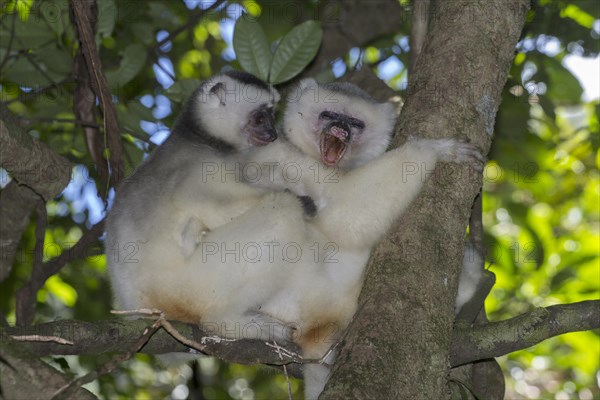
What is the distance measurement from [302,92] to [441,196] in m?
1.84

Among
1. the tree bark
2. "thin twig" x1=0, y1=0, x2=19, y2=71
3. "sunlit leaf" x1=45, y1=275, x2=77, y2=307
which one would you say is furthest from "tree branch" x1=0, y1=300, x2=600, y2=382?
"sunlit leaf" x1=45, y1=275, x2=77, y2=307

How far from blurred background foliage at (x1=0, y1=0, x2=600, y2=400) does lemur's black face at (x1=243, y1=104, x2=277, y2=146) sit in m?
0.76

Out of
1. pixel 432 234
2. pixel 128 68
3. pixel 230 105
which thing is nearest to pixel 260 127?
pixel 230 105

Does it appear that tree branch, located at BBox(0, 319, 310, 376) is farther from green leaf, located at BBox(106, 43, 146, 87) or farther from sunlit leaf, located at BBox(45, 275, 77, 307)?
sunlit leaf, located at BBox(45, 275, 77, 307)

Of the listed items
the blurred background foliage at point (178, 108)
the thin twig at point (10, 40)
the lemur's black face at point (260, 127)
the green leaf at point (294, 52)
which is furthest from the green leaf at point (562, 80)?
the thin twig at point (10, 40)

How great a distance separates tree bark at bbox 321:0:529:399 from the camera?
2.62 m

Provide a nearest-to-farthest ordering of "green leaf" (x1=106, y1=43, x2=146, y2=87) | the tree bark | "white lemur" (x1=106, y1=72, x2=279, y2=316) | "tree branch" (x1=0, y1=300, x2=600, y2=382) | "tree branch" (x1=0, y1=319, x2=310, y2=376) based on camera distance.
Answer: the tree bark → "tree branch" (x1=0, y1=319, x2=310, y2=376) → "tree branch" (x1=0, y1=300, x2=600, y2=382) → "white lemur" (x1=106, y1=72, x2=279, y2=316) → "green leaf" (x1=106, y1=43, x2=146, y2=87)

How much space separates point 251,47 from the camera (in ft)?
15.8

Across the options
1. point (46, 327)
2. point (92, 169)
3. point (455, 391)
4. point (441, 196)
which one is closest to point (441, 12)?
point (441, 196)

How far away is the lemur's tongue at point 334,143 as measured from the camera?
14.3 ft

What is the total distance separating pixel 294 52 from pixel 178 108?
6.07 ft

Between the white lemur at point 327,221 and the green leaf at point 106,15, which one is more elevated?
the green leaf at point 106,15

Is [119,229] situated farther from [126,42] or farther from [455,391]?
[126,42]

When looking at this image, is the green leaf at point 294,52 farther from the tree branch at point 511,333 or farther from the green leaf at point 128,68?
the tree branch at point 511,333
